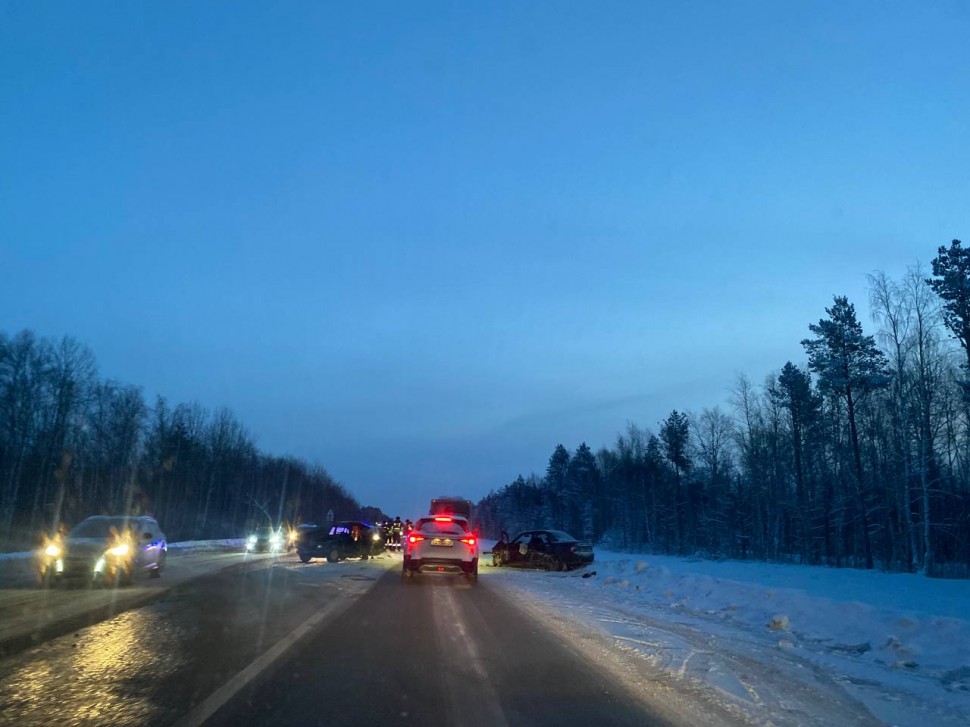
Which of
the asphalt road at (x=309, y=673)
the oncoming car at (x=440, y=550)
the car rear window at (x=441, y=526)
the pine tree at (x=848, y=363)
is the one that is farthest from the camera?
the pine tree at (x=848, y=363)

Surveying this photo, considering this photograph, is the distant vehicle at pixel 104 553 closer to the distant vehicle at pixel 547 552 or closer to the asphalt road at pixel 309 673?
the asphalt road at pixel 309 673

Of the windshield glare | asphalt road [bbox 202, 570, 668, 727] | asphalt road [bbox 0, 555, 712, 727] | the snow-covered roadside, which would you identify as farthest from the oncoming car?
asphalt road [bbox 202, 570, 668, 727]

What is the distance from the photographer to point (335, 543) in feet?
113

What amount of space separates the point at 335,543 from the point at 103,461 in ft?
140

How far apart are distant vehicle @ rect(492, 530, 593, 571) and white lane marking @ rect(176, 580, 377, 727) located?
1622cm

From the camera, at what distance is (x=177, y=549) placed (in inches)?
1596

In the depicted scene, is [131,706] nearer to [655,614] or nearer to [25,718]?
[25,718]

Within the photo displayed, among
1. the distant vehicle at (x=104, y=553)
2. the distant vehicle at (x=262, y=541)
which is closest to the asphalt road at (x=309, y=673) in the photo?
the distant vehicle at (x=104, y=553)

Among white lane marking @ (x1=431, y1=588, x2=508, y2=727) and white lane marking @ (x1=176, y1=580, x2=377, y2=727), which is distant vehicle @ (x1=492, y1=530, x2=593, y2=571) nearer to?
white lane marking @ (x1=176, y1=580, x2=377, y2=727)

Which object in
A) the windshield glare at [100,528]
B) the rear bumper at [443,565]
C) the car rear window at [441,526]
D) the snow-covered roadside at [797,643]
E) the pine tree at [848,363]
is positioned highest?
the pine tree at [848,363]

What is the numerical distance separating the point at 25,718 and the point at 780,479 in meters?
60.4

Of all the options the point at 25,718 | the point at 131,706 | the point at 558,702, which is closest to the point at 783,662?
the point at 558,702

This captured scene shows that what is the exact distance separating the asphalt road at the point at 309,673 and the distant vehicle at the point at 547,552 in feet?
54.2

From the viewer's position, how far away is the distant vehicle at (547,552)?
30.9 metres
